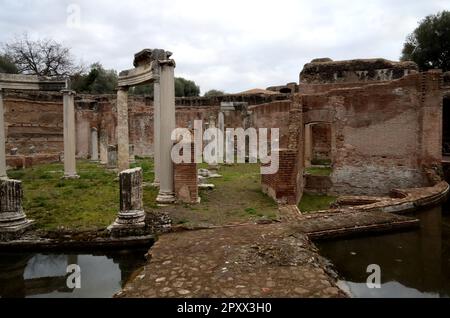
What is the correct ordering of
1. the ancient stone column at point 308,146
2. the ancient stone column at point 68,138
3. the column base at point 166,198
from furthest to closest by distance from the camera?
the ancient stone column at point 308,146 → the ancient stone column at point 68,138 → the column base at point 166,198

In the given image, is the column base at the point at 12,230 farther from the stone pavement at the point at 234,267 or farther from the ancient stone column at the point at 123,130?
the ancient stone column at the point at 123,130

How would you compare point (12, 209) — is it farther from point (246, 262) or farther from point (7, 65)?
point (7, 65)

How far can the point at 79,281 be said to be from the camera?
4.67 m

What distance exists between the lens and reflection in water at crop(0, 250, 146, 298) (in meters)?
4.42

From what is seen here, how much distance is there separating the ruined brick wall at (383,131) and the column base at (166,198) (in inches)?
274

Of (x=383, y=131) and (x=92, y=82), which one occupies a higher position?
(x=92, y=82)

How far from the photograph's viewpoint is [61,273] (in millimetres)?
5012

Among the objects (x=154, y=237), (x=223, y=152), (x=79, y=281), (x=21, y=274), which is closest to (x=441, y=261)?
(x=154, y=237)

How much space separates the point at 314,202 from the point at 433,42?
26.6m

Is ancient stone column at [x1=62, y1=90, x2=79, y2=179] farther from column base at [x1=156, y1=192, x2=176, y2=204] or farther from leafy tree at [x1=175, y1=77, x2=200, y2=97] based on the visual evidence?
leafy tree at [x1=175, y1=77, x2=200, y2=97]

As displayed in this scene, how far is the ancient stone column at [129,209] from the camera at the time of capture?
241 inches

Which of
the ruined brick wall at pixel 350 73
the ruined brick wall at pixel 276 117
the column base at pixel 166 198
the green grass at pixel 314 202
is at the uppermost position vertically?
the ruined brick wall at pixel 350 73

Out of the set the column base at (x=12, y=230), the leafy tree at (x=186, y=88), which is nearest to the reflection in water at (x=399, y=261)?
the column base at (x=12, y=230)

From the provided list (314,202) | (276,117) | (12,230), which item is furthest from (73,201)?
(276,117)
